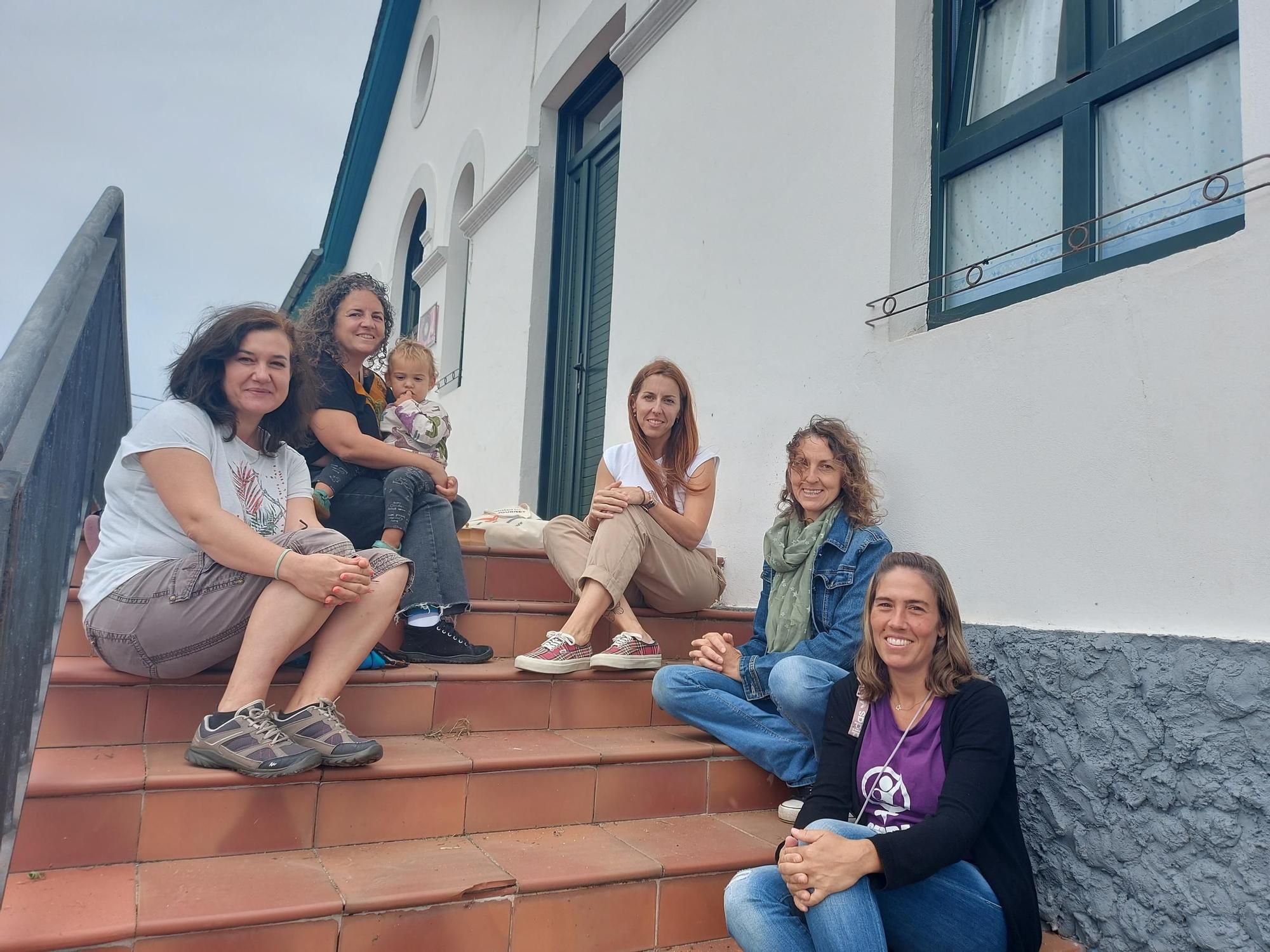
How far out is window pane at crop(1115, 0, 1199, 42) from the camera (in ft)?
7.84

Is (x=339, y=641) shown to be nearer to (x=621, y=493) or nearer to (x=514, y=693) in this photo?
(x=514, y=693)

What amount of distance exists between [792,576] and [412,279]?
321 inches

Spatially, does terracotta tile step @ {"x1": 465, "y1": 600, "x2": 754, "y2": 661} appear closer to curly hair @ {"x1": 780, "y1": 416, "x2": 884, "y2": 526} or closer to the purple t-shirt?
curly hair @ {"x1": 780, "y1": 416, "x2": 884, "y2": 526}

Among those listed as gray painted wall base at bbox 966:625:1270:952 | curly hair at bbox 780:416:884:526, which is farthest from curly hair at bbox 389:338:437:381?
gray painted wall base at bbox 966:625:1270:952

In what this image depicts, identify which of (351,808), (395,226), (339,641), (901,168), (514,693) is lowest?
(351,808)

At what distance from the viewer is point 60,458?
6.94ft

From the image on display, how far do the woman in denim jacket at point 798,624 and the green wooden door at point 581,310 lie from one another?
2542 mm

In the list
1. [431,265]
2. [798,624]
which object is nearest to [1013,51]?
[798,624]

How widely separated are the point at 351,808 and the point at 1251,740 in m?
2.00

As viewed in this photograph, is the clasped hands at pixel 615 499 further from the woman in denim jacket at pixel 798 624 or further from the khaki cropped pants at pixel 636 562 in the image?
the woman in denim jacket at pixel 798 624

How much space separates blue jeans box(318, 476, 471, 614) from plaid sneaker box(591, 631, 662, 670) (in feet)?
1.71

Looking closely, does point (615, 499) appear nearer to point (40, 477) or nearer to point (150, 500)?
point (150, 500)

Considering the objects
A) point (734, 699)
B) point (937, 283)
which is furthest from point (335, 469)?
point (937, 283)

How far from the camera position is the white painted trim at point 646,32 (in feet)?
15.5
